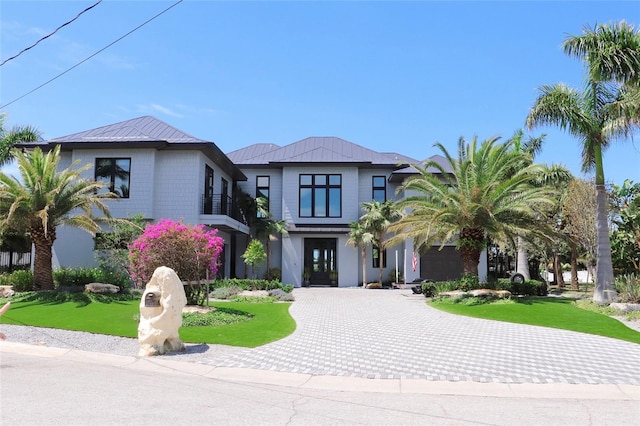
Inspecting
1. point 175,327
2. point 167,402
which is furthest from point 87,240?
point 167,402

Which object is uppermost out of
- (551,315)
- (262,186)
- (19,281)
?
(262,186)

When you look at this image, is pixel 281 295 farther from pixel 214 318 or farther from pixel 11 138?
pixel 11 138

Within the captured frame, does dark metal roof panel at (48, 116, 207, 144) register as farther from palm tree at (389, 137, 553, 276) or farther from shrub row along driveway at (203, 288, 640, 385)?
shrub row along driveway at (203, 288, 640, 385)

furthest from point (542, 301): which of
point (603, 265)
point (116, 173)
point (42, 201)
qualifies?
point (116, 173)

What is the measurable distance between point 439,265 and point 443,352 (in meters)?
19.3

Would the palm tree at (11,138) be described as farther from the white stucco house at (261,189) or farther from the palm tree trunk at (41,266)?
the palm tree trunk at (41,266)

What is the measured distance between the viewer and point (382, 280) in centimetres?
2931

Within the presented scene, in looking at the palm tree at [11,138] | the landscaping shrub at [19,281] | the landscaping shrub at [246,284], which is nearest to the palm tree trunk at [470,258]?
the landscaping shrub at [246,284]

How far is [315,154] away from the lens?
30453mm

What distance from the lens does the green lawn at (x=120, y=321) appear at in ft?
36.0

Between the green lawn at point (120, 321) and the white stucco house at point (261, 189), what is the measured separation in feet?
26.9

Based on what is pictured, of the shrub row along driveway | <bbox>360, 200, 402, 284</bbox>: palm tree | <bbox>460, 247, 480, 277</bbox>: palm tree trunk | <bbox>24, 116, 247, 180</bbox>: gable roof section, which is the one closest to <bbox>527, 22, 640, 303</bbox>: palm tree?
<bbox>460, 247, 480, 277</bbox>: palm tree trunk

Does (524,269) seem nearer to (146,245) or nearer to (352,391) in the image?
(146,245)

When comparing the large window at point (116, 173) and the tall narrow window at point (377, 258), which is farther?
the tall narrow window at point (377, 258)
